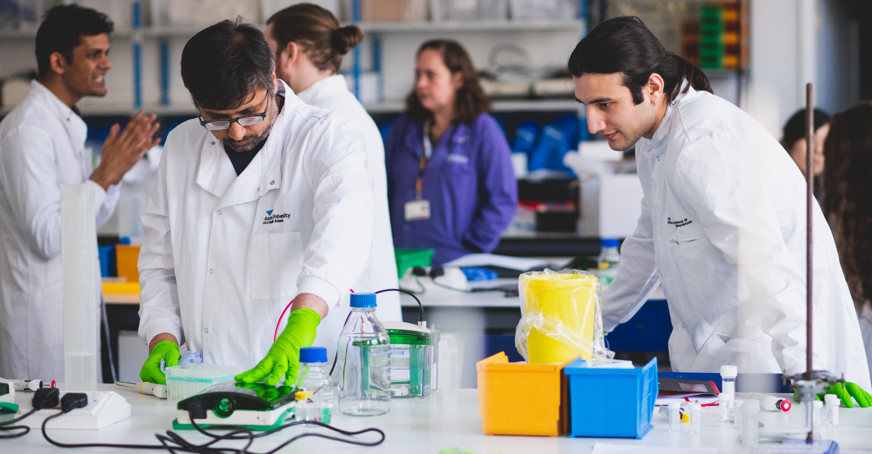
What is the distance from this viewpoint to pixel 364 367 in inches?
53.5

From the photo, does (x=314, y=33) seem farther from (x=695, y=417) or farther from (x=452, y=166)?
(x=695, y=417)

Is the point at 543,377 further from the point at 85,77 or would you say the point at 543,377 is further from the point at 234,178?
the point at 85,77

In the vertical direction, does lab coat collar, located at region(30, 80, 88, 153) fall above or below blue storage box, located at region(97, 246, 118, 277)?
above

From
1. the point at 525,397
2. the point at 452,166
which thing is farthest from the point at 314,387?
the point at 452,166

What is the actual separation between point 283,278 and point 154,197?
35 centimetres

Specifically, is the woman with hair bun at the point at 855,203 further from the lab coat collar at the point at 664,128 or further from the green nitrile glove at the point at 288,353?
the green nitrile glove at the point at 288,353

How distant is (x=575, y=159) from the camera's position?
13.0ft

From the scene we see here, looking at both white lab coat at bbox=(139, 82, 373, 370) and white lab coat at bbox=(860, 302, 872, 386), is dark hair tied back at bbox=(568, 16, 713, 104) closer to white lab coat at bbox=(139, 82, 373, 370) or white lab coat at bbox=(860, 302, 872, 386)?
white lab coat at bbox=(139, 82, 373, 370)

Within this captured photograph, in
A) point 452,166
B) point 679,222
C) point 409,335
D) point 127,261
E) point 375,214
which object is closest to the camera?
point 409,335

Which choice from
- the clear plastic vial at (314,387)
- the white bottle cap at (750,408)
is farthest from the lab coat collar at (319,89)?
the white bottle cap at (750,408)

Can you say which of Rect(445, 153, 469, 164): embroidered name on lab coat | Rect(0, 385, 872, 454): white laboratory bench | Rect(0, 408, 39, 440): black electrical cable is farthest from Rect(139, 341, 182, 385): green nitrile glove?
Rect(445, 153, 469, 164): embroidered name on lab coat

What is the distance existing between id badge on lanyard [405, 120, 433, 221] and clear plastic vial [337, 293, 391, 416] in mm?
2147

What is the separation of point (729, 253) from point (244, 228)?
36.6 inches

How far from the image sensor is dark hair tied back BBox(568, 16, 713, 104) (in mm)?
1637
